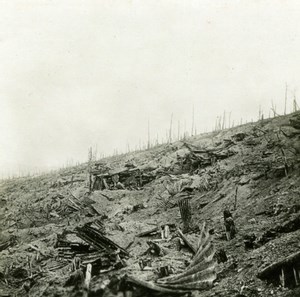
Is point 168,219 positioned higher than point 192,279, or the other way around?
point 168,219

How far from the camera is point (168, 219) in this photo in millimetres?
15039

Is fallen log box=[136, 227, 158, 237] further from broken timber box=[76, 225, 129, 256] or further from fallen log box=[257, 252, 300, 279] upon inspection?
A: fallen log box=[257, 252, 300, 279]

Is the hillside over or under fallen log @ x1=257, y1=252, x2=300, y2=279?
over

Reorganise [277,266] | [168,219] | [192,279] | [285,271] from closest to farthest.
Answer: [285,271], [277,266], [192,279], [168,219]

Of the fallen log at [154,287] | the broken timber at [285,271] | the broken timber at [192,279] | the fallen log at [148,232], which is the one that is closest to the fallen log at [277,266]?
the broken timber at [285,271]

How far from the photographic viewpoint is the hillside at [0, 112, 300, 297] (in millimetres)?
8072

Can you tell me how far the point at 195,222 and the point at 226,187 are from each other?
2894 mm

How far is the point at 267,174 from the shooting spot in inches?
571

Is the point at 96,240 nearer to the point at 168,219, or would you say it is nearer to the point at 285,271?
the point at 168,219

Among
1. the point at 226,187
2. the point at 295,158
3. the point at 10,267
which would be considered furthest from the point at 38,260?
the point at 295,158

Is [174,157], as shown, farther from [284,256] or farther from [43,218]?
[284,256]

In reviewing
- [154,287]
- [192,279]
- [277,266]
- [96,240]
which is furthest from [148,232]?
[277,266]

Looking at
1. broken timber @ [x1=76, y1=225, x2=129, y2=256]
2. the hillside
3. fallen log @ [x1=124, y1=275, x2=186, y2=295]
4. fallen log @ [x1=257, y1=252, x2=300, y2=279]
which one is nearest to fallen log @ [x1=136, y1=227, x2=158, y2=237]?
the hillside

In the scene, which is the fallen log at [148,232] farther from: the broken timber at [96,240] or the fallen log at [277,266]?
the fallen log at [277,266]
